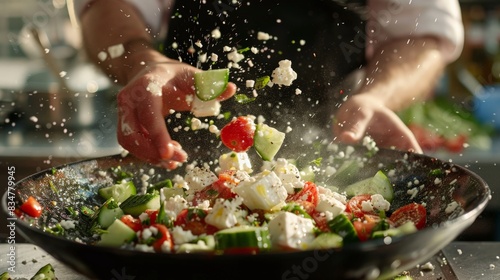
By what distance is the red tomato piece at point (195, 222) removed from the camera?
1224mm

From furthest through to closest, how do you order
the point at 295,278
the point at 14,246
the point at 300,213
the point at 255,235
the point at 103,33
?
the point at 103,33 → the point at 14,246 → the point at 300,213 → the point at 255,235 → the point at 295,278

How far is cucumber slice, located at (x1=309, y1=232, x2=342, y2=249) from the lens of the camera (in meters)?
1.12

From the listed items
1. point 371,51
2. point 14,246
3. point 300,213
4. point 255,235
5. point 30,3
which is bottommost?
point 30,3

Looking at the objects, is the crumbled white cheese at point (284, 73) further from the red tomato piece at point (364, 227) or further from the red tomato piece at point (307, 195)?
the red tomato piece at point (364, 227)

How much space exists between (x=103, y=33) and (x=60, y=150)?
163 centimetres

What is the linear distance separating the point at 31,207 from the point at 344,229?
67 centimetres

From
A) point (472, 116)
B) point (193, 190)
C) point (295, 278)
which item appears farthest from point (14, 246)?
point (472, 116)

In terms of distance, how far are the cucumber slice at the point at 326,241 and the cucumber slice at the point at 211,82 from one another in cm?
55

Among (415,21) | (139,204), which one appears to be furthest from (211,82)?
(415,21)

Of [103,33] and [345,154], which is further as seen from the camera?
[103,33]

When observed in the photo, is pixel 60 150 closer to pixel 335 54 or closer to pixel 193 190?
pixel 335 54

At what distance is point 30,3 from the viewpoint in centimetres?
643

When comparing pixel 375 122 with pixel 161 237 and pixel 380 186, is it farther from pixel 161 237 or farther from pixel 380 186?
pixel 161 237

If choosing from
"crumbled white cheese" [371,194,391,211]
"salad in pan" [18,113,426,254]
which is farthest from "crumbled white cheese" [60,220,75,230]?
"crumbled white cheese" [371,194,391,211]
